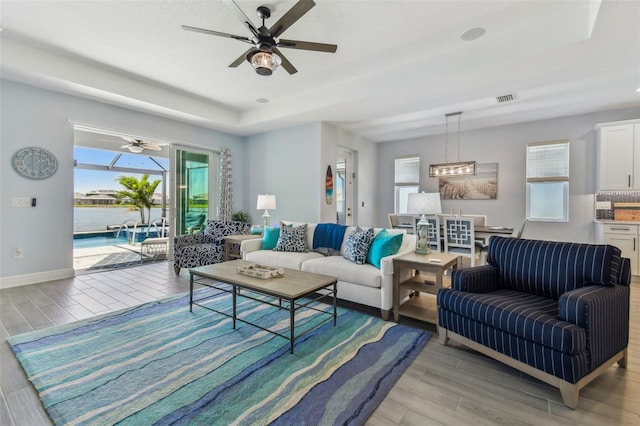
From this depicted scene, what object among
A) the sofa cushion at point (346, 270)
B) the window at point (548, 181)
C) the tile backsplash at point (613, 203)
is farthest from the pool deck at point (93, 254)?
the tile backsplash at point (613, 203)

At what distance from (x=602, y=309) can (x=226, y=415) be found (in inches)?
92.3

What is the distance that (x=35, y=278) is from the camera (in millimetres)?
4070

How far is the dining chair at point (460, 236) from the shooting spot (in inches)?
165

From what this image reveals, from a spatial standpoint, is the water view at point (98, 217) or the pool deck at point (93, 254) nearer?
the pool deck at point (93, 254)

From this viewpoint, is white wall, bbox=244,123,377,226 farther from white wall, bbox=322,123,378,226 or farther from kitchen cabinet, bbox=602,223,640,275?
kitchen cabinet, bbox=602,223,640,275

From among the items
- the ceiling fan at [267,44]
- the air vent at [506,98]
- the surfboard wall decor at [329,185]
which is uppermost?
the air vent at [506,98]

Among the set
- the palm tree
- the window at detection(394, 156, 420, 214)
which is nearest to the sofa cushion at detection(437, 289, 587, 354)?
the window at detection(394, 156, 420, 214)

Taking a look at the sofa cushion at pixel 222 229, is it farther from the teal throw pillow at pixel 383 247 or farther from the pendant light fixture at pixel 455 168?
the pendant light fixture at pixel 455 168

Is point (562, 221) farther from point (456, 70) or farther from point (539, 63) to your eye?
point (456, 70)

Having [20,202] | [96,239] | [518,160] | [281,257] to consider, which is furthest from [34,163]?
[518,160]

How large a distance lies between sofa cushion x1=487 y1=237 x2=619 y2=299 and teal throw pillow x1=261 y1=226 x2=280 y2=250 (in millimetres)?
2725

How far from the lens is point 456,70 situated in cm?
342

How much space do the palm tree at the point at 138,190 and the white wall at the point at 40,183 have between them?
3.83 metres

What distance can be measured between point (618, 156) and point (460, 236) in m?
2.93
